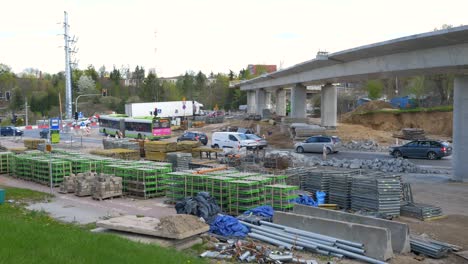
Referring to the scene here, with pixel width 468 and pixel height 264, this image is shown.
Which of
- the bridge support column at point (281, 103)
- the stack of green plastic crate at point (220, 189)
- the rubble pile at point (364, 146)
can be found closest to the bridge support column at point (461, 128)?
the stack of green plastic crate at point (220, 189)

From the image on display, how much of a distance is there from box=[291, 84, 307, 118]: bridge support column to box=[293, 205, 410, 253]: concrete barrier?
42.4m

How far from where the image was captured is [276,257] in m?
11.6

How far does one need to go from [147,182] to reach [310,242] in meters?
10.0

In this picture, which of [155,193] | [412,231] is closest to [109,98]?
[155,193]

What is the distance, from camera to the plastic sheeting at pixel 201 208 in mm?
15527

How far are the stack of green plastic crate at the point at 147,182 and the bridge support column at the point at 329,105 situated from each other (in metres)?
35.3

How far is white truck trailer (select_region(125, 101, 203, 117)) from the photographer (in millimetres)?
76500

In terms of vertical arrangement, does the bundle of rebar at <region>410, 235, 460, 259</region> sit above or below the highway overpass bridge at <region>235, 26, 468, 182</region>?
below

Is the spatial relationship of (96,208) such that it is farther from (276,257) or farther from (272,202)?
(276,257)

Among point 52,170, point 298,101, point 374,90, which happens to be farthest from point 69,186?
point 374,90

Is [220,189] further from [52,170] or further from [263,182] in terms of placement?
[52,170]

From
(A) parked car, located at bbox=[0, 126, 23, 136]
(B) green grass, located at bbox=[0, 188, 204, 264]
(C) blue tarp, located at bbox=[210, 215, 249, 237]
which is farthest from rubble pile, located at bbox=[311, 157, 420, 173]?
(A) parked car, located at bbox=[0, 126, 23, 136]

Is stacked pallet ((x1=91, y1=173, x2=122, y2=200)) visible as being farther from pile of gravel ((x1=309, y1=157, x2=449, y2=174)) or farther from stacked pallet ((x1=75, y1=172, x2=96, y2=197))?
pile of gravel ((x1=309, y1=157, x2=449, y2=174))

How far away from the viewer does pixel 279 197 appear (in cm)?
1786
